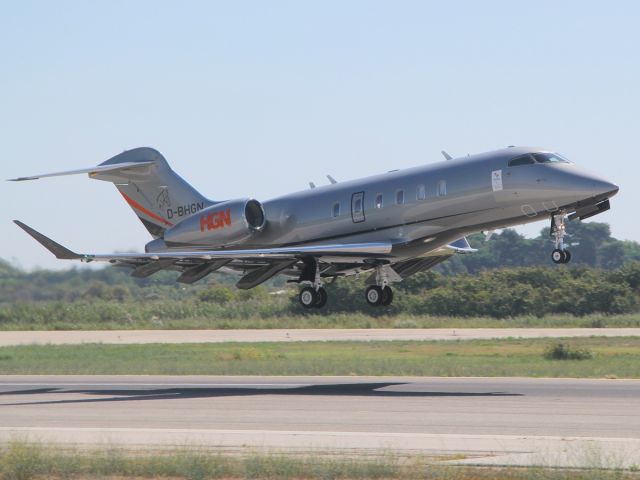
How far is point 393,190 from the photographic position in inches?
1067

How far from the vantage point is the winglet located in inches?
932

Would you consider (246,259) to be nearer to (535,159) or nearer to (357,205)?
(357,205)

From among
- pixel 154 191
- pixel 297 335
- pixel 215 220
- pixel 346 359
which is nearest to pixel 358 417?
pixel 215 220

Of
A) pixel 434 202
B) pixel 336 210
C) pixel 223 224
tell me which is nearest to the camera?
pixel 434 202

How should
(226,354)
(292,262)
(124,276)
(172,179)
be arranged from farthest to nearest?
(124,276) → (226,354) → (172,179) → (292,262)

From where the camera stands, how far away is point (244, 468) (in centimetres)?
Result: 1403

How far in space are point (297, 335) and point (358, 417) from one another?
31.5 meters

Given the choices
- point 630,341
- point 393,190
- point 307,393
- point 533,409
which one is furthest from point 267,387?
point 630,341

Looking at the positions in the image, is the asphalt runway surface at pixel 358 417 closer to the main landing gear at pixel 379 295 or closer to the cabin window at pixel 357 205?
the main landing gear at pixel 379 295

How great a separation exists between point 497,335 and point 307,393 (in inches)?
1019

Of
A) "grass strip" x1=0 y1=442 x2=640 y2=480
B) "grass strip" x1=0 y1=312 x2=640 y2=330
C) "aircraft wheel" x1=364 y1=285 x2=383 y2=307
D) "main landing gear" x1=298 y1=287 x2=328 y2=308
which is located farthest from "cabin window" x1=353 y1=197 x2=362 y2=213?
"grass strip" x1=0 y1=312 x2=640 y2=330

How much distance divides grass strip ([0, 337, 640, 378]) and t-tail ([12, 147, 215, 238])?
4.46 m

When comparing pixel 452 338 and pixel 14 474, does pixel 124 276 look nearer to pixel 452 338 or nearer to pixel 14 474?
pixel 452 338

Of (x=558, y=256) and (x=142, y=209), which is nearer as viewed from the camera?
(x=558, y=256)
